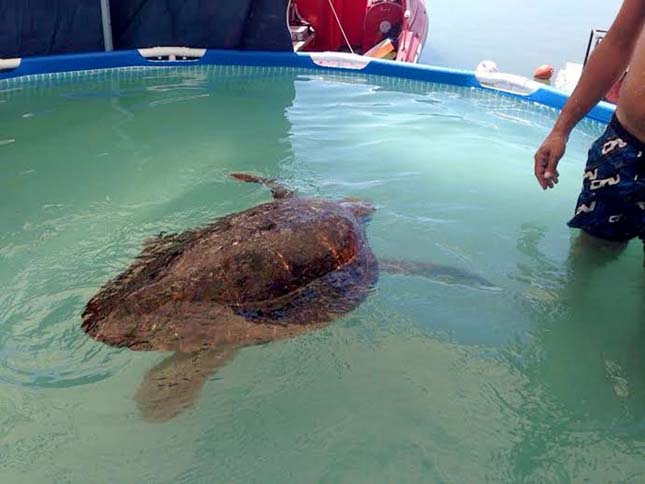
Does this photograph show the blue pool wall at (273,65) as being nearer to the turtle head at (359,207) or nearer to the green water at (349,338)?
the green water at (349,338)

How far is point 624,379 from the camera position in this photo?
2.37 meters

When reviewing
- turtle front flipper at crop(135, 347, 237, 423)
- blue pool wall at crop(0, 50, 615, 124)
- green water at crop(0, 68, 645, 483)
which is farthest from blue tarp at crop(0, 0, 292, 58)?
turtle front flipper at crop(135, 347, 237, 423)

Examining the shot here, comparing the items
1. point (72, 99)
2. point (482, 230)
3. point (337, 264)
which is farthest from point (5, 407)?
point (72, 99)

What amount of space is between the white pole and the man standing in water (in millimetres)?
5795

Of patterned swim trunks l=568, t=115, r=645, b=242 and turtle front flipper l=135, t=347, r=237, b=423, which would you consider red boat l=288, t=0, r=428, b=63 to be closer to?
patterned swim trunks l=568, t=115, r=645, b=242

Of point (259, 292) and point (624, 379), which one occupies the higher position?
point (259, 292)

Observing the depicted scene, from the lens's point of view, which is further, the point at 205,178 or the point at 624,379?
the point at 205,178

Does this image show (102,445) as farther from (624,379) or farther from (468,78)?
(468,78)

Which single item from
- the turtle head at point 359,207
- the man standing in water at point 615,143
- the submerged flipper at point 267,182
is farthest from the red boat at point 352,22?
the man standing in water at point 615,143

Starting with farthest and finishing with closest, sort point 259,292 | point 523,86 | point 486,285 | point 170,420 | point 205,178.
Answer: point 523,86
point 205,178
point 486,285
point 259,292
point 170,420

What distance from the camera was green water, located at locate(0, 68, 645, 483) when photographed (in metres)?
1.96

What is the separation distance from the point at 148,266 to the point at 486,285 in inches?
63.5

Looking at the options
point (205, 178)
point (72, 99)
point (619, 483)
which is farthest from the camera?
point (72, 99)

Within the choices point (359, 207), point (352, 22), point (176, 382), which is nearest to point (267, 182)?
point (359, 207)
